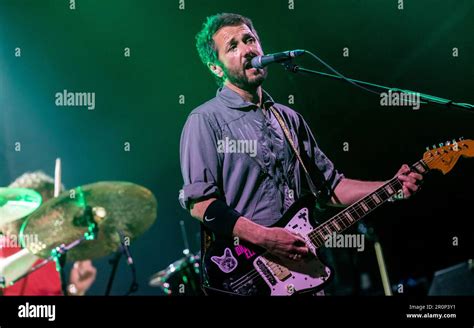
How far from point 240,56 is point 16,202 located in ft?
5.59

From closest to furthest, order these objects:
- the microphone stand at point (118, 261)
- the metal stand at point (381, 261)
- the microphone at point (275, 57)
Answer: the microphone at point (275, 57) < the microphone stand at point (118, 261) < the metal stand at point (381, 261)

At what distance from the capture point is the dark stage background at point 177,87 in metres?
3.84

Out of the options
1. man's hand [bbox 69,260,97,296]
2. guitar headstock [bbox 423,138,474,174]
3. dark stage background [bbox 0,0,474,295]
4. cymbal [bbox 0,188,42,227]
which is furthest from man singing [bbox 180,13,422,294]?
cymbal [bbox 0,188,42,227]

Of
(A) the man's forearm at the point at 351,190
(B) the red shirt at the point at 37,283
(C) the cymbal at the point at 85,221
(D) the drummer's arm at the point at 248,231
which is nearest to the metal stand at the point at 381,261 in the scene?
(A) the man's forearm at the point at 351,190

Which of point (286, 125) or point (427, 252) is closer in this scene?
point (286, 125)

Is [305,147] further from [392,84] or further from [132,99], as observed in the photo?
[132,99]

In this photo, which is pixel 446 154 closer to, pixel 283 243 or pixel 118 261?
pixel 283 243

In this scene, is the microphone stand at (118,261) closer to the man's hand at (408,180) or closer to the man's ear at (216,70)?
the man's ear at (216,70)

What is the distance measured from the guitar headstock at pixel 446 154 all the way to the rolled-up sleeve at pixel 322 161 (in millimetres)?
537

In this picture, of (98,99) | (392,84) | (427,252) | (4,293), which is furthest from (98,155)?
(427,252)

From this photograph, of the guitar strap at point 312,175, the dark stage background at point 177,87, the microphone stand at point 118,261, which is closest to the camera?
the guitar strap at point 312,175

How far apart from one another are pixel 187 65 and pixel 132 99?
435mm

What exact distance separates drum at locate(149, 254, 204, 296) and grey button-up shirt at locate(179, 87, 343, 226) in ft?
2.22

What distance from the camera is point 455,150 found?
3568mm
